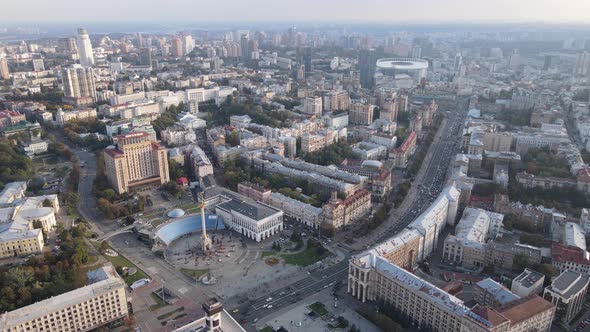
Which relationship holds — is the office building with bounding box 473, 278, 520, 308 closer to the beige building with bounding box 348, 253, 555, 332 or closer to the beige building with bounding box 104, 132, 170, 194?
the beige building with bounding box 348, 253, 555, 332

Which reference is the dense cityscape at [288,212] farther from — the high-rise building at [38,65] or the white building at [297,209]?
the high-rise building at [38,65]

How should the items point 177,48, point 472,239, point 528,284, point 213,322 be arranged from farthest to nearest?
point 177,48 < point 472,239 < point 528,284 < point 213,322

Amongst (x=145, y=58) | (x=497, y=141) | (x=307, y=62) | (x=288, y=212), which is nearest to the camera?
(x=288, y=212)

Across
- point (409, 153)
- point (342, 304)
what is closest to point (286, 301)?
point (342, 304)

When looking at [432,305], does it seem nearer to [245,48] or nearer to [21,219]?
[21,219]

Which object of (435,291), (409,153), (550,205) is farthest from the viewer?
(409,153)

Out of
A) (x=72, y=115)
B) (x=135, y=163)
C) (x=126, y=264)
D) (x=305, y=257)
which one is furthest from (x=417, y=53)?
(x=126, y=264)

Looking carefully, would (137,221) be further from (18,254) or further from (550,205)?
(550,205)
